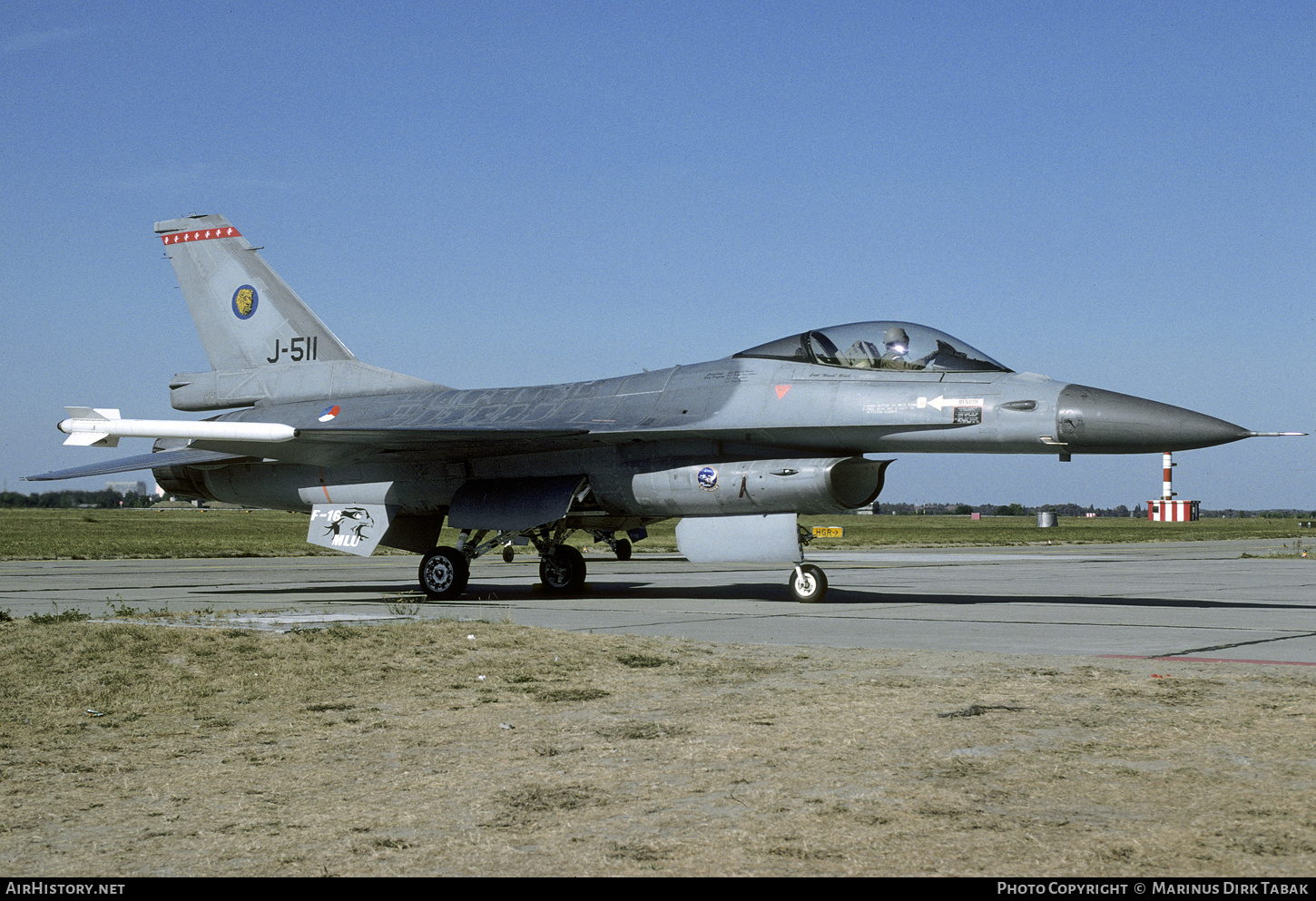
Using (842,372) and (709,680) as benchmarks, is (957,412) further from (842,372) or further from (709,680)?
(709,680)

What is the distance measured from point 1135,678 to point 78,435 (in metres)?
13.0

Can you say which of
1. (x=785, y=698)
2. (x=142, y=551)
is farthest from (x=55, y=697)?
(x=142, y=551)

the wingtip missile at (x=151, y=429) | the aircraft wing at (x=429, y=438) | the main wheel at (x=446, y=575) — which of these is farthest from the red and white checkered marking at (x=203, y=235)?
the main wheel at (x=446, y=575)

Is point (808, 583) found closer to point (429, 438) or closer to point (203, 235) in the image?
point (429, 438)

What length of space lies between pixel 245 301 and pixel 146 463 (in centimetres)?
285

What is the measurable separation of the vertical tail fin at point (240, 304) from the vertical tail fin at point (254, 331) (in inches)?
0.5

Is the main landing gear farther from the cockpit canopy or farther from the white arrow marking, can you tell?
the white arrow marking

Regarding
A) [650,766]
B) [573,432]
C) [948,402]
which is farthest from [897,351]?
[650,766]

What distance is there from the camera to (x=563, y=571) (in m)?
16.4

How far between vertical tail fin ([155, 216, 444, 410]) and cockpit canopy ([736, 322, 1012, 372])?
626 centimetres

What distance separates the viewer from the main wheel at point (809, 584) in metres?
14.2

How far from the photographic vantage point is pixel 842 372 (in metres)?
13.6

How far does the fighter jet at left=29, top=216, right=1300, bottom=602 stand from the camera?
42.2 ft

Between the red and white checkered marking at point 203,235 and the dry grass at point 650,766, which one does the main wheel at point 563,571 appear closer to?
the red and white checkered marking at point 203,235
